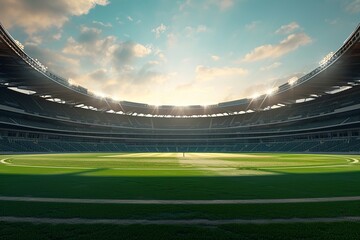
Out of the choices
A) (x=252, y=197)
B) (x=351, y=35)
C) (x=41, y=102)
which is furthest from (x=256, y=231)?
(x=41, y=102)

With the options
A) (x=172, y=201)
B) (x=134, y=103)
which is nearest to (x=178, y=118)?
(x=134, y=103)

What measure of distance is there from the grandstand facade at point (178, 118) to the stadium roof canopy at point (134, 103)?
17 cm

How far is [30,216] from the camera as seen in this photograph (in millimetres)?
5641

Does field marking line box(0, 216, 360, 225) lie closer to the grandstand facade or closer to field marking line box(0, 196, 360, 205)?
field marking line box(0, 196, 360, 205)

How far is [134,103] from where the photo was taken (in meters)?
90.1

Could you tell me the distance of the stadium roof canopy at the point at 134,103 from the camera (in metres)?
36.3

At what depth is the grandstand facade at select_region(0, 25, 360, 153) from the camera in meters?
47.6

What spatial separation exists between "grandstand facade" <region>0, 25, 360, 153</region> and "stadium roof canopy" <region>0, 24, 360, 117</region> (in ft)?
0.57

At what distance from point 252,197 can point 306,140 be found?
71.0 m

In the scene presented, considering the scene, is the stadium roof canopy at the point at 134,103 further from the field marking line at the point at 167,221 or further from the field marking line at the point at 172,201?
the field marking line at the point at 167,221

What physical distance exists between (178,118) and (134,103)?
27272 mm

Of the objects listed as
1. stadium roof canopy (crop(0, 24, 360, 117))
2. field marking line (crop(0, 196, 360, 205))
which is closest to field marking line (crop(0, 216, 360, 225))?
field marking line (crop(0, 196, 360, 205))

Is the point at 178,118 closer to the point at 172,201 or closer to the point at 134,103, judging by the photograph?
the point at 134,103

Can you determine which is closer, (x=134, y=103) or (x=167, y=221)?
(x=167, y=221)
